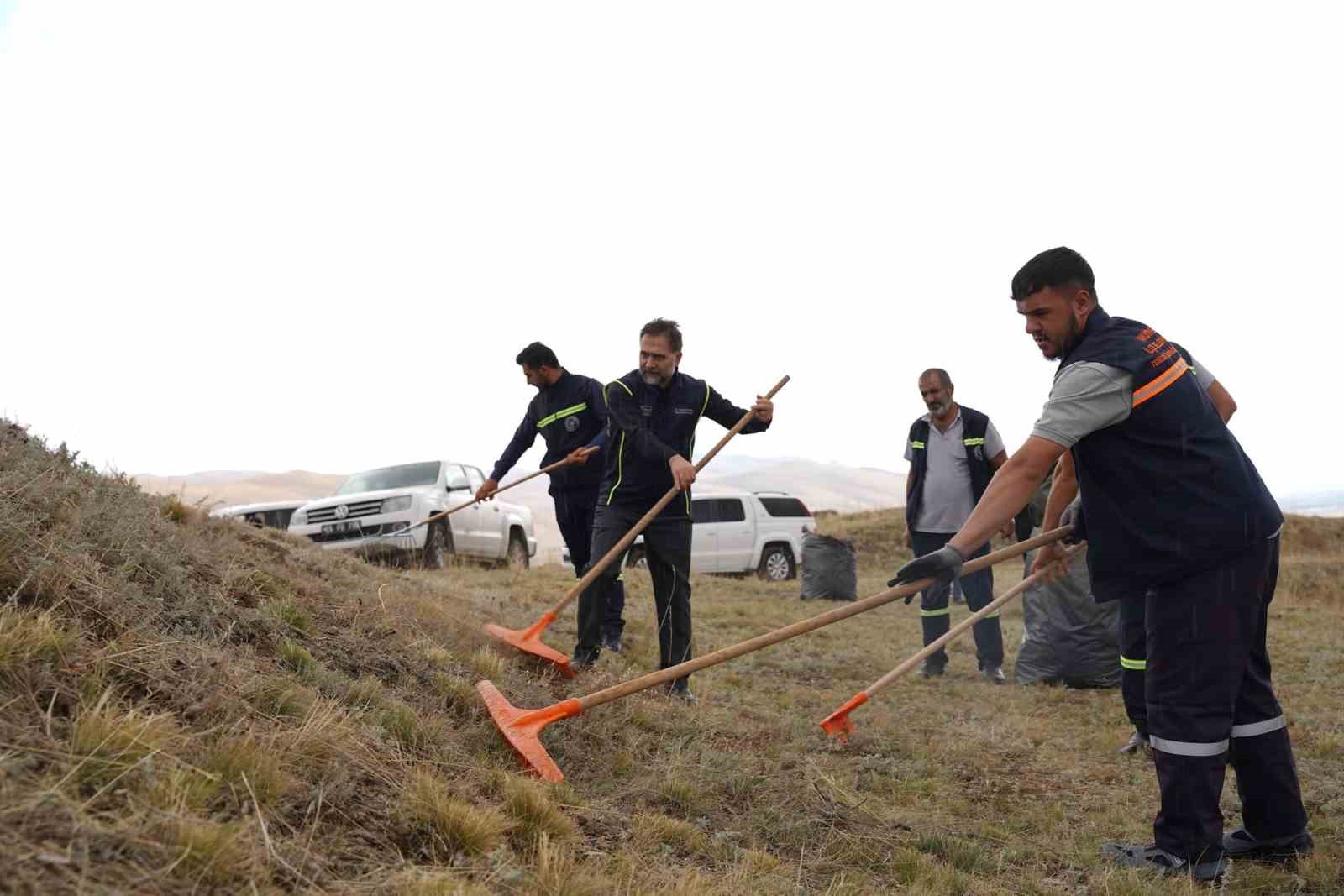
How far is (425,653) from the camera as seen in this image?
4.45 meters

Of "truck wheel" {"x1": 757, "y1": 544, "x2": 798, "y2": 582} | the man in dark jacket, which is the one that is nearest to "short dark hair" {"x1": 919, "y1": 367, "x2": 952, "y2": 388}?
the man in dark jacket

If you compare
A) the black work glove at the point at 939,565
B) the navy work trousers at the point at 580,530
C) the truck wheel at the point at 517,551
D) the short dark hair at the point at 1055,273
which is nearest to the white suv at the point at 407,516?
the truck wheel at the point at 517,551

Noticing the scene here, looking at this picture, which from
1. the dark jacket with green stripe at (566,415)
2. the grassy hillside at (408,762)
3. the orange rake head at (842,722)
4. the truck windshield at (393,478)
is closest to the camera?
the grassy hillside at (408,762)

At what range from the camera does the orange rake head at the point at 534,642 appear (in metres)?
5.23

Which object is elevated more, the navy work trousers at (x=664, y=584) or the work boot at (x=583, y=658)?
the navy work trousers at (x=664, y=584)

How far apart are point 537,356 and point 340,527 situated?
571 cm

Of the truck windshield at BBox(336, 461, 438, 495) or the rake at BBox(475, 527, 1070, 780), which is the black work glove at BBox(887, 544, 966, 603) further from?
the truck windshield at BBox(336, 461, 438, 495)

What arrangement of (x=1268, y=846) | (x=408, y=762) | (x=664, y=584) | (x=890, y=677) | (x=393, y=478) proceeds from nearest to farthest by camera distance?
(x=408, y=762) < (x=1268, y=846) < (x=890, y=677) < (x=664, y=584) < (x=393, y=478)

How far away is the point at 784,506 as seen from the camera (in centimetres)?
1672

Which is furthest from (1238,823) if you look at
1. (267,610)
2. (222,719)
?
(267,610)

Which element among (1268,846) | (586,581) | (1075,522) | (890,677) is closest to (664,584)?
(586,581)

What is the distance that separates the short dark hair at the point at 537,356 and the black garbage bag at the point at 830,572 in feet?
22.1

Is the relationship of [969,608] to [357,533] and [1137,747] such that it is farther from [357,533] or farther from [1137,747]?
[357,533]

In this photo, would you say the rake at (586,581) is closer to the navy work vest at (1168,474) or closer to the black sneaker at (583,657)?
the black sneaker at (583,657)
